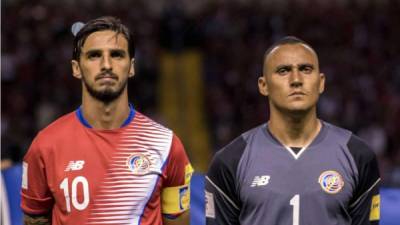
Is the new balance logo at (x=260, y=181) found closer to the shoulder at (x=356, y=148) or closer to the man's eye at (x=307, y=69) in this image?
the shoulder at (x=356, y=148)

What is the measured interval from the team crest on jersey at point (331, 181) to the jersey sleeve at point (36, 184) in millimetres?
1146

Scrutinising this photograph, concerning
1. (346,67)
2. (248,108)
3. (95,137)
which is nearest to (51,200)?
(95,137)

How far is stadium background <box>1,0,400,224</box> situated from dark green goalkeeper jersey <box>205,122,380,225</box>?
6.10 meters

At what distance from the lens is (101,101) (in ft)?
12.8

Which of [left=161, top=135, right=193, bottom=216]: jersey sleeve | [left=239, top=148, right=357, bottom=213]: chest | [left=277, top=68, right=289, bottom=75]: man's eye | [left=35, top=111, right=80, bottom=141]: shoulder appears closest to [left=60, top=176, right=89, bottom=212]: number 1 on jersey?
[left=35, top=111, right=80, bottom=141]: shoulder

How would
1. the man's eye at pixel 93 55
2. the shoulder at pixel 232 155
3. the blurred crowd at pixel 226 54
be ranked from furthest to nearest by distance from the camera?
1. the blurred crowd at pixel 226 54
2. the man's eye at pixel 93 55
3. the shoulder at pixel 232 155

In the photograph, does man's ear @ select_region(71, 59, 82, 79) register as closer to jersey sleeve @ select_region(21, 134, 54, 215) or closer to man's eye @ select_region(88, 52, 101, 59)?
man's eye @ select_region(88, 52, 101, 59)

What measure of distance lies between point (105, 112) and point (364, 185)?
112 cm

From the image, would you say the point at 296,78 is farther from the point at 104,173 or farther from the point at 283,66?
the point at 104,173

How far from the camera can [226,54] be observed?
40.3 feet

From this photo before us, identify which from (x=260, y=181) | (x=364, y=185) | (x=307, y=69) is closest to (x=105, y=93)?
(x=260, y=181)

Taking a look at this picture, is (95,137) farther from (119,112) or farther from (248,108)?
(248,108)

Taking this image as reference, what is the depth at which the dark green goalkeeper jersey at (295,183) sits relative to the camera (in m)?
3.66

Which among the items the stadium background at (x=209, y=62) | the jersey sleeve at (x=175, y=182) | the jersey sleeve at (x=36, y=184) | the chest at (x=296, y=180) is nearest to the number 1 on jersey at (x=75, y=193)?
the jersey sleeve at (x=36, y=184)
